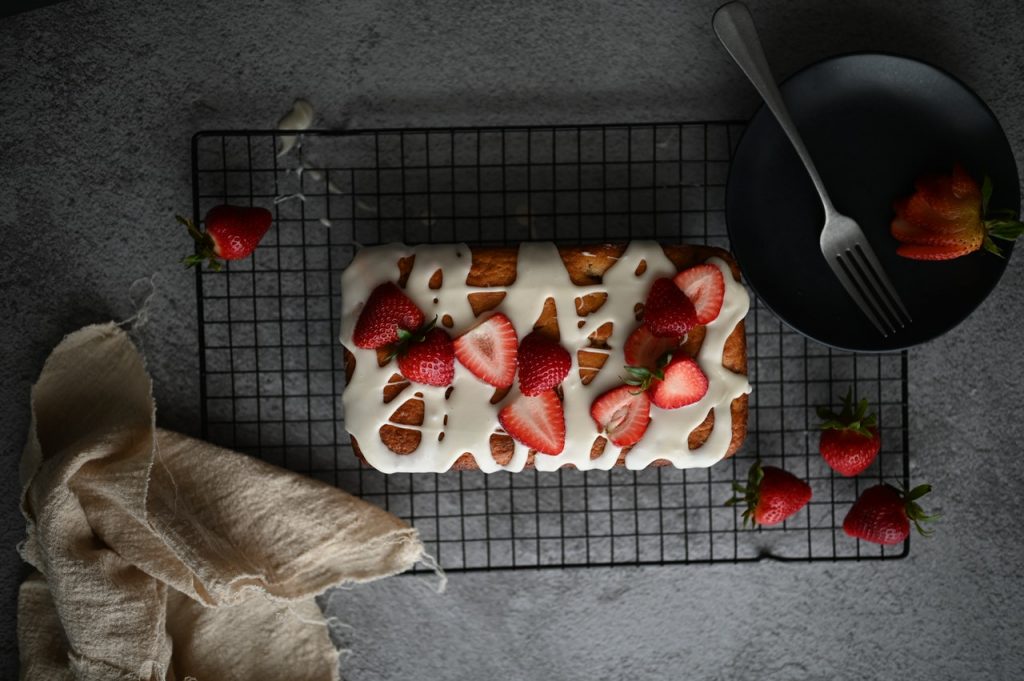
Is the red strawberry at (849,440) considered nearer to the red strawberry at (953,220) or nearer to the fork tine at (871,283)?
the fork tine at (871,283)

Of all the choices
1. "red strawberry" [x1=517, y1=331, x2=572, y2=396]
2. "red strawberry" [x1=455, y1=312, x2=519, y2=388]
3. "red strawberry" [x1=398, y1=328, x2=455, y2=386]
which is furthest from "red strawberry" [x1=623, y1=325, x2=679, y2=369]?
"red strawberry" [x1=398, y1=328, x2=455, y2=386]

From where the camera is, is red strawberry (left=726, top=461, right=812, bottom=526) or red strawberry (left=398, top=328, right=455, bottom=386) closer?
red strawberry (left=398, top=328, right=455, bottom=386)

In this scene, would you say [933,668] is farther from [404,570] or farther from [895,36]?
[895,36]

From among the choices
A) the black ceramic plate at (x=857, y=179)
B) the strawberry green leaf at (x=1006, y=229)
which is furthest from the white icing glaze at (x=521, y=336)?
the strawberry green leaf at (x=1006, y=229)

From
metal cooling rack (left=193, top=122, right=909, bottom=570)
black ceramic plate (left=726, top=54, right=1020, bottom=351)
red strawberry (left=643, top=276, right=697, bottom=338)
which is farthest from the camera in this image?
metal cooling rack (left=193, top=122, right=909, bottom=570)

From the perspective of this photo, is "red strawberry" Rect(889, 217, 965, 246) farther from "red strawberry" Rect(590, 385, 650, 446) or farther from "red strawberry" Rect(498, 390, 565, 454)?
"red strawberry" Rect(498, 390, 565, 454)

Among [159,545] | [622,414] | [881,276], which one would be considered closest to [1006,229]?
[881,276]

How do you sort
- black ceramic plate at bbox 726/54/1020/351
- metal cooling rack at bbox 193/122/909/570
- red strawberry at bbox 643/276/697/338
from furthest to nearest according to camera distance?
metal cooling rack at bbox 193/122/909/570
black ceramic plate at bbox 726/54/1020/351
red strawberry at bbox 643/276/697/338
